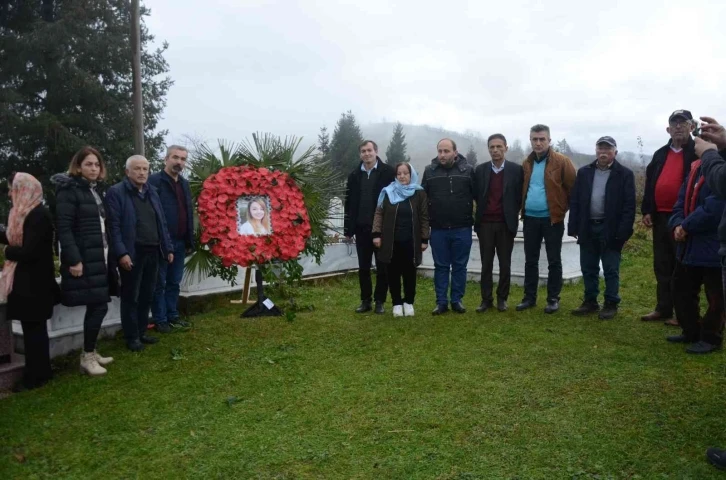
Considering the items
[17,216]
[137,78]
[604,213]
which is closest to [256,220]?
[17,216]

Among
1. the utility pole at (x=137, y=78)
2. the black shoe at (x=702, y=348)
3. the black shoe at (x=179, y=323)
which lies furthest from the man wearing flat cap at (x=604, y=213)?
the utility pole at (x=137, y=78)

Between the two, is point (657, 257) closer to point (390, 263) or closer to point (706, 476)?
point (390, 263)

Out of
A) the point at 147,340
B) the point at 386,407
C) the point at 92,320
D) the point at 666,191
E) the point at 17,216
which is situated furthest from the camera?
the point at 666,191

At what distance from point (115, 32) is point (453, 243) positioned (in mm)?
20143

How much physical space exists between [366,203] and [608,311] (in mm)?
2716

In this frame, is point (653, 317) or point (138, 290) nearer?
point (138, 290)

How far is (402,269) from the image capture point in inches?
235

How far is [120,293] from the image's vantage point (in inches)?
184

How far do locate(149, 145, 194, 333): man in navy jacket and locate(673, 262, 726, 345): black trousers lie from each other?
451 centimetres

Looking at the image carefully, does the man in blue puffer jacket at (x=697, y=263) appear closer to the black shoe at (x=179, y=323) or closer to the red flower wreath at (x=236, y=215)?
the red flower wreath at (x=236, y=215)

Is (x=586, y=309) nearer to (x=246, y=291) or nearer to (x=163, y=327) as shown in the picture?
(x=246, y=291)

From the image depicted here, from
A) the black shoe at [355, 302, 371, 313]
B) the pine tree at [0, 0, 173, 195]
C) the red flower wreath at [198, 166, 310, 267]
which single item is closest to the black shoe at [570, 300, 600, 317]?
the black shoe at [355, 302, 371, 313]

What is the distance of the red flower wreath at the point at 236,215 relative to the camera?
597 centimetres

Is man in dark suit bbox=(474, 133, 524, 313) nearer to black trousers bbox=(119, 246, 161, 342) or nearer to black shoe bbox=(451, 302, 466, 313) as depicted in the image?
black shoe bbox=(451, 302, 466, 313)
